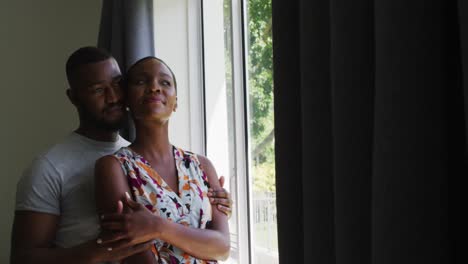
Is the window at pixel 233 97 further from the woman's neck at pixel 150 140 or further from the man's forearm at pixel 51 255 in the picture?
→ the man's forearm at pixel 51 255

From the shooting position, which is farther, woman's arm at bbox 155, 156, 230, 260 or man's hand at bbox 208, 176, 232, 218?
man's hand at bbox 208, 176, 232, 218

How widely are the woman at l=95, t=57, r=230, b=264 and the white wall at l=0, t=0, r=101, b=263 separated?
1.58 m

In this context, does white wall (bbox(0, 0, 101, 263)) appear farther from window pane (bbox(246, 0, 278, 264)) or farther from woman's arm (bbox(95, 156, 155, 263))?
woman's arm (bbox(95, 156, 155, 263))

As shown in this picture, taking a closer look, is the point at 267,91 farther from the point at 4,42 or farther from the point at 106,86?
the point at 4,42

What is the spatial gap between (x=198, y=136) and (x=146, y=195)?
1.12 m

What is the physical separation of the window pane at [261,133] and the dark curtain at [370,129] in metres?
1.01

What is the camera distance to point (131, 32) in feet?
6.62

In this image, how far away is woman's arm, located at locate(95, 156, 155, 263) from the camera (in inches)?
45.2

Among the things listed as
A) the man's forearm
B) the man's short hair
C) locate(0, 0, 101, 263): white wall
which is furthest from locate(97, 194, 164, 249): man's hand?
locate(0, 0, 101, 263): white wall

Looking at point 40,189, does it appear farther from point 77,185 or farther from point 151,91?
point 151,91

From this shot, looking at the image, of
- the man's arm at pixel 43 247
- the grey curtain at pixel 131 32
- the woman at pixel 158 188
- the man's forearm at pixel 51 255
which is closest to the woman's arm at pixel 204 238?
the woman at pixel 158 188

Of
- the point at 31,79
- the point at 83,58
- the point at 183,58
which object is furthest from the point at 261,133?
the point at 31,79

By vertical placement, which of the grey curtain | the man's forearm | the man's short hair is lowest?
the man's forearm

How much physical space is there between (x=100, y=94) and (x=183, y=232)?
20.5 inches
